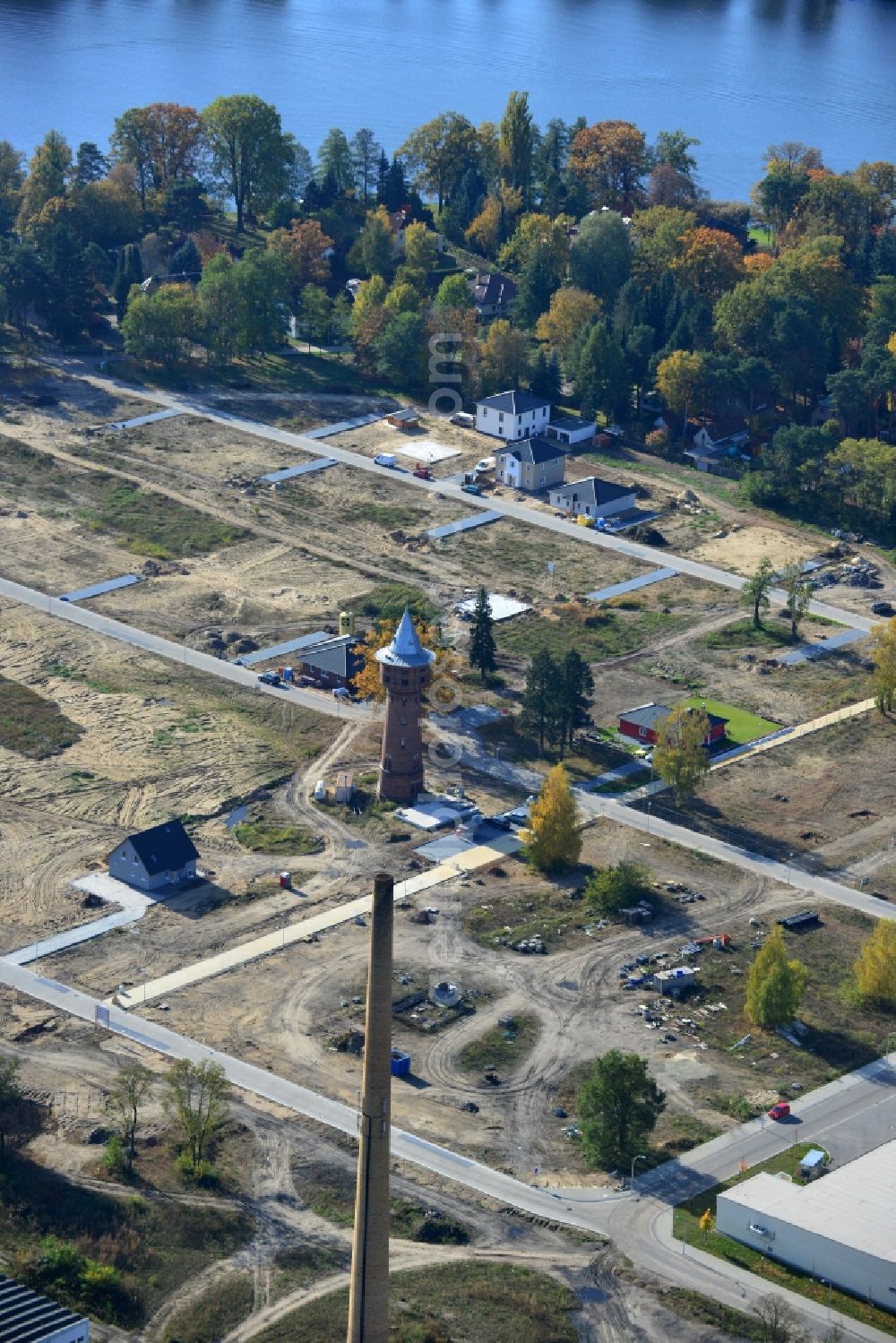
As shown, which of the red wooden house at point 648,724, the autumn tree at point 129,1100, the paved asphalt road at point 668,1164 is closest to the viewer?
the paved asphalt road at point 668,1164

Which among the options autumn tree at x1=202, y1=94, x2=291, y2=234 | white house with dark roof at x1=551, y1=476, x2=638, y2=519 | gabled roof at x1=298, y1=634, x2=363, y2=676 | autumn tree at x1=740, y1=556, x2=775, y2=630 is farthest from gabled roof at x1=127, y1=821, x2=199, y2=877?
autumn tree at x1=202, y1=94, x2=291, y2=234

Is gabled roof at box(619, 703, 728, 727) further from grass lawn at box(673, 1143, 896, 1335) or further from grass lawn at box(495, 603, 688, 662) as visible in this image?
grass lawn at box(673, 1143, 896, 1335)

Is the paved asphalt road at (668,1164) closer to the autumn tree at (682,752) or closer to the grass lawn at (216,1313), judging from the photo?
the grass lawn at (216,1313)

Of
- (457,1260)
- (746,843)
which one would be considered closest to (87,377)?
(746,843)

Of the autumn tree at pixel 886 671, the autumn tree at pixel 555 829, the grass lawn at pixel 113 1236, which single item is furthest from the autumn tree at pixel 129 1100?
the autumn tree at pixel 886 671

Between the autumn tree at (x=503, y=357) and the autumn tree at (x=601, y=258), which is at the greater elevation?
the autumn tree at (x=601, y=258)

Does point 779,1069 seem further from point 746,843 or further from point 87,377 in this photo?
point 87,377
